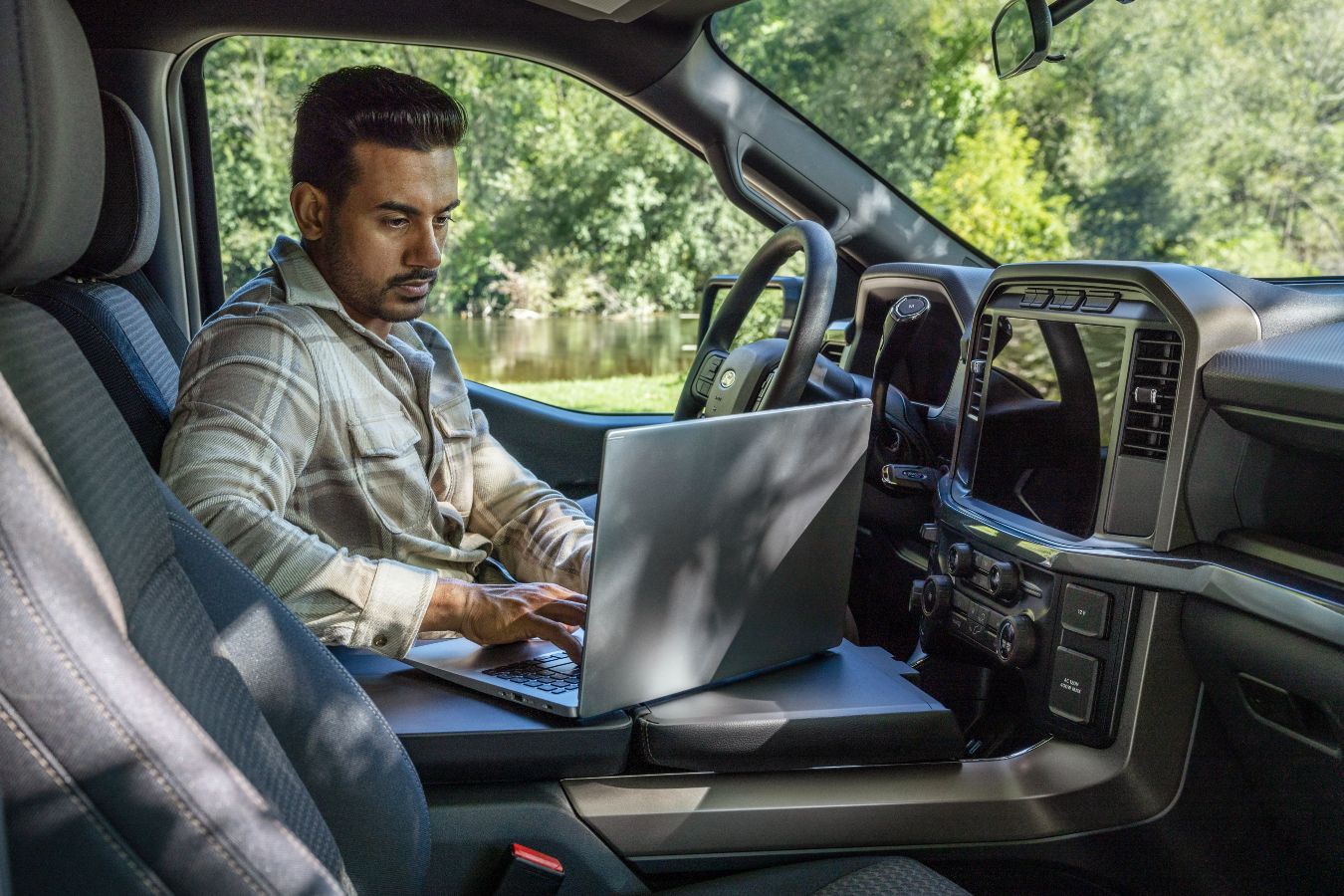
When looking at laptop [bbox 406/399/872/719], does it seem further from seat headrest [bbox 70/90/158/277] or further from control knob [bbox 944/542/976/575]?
seat headrest [bbox 70/90/158/277]

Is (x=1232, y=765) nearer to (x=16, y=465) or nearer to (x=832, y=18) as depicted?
(x=16, y=465)

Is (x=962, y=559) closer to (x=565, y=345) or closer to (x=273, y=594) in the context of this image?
(x=273, y=594)

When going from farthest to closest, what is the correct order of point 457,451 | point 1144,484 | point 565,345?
point 565,345, point 457,451, point 1144,484

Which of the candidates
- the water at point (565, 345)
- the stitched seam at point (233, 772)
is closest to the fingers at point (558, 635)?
the stitched seam at point (233, 772)

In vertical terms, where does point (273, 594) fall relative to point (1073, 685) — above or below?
above

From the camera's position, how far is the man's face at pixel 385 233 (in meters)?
1.77

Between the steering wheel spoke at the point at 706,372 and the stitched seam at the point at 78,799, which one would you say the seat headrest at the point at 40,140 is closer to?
the stitched seam at the point at 78,799

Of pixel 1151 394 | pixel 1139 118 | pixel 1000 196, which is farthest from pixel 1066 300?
pixel 1139 118

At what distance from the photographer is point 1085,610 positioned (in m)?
1.50

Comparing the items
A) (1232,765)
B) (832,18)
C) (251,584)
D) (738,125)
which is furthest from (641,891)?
(832,18)

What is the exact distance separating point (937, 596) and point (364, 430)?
2.80 ft

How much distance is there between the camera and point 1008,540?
162 centimetres

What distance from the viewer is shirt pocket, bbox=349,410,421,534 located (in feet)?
5.57

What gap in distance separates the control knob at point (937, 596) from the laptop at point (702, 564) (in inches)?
7.4
